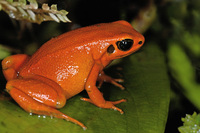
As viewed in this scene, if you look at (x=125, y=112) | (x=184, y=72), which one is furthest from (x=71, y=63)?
(x=184, y=72)

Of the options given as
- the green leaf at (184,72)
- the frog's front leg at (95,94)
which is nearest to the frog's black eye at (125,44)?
the frog's front leg at (95,94)

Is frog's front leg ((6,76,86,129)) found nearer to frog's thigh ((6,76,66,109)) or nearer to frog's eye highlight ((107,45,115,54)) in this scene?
frog's thigh ((6,76,66,109))

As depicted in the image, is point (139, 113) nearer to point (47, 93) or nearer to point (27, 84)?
point (47, 93)

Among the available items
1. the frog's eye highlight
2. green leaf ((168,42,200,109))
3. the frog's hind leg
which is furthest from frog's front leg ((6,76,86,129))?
green leaf ((168,42,200,109))

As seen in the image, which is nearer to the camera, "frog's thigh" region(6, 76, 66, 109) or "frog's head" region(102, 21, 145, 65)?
"frog's thigh" region(6, 76, 66, 109)

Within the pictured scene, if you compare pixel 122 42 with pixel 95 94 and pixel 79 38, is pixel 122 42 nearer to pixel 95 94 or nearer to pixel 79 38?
pixel 79 38

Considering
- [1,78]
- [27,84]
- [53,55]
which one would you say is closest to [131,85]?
[53,55]
